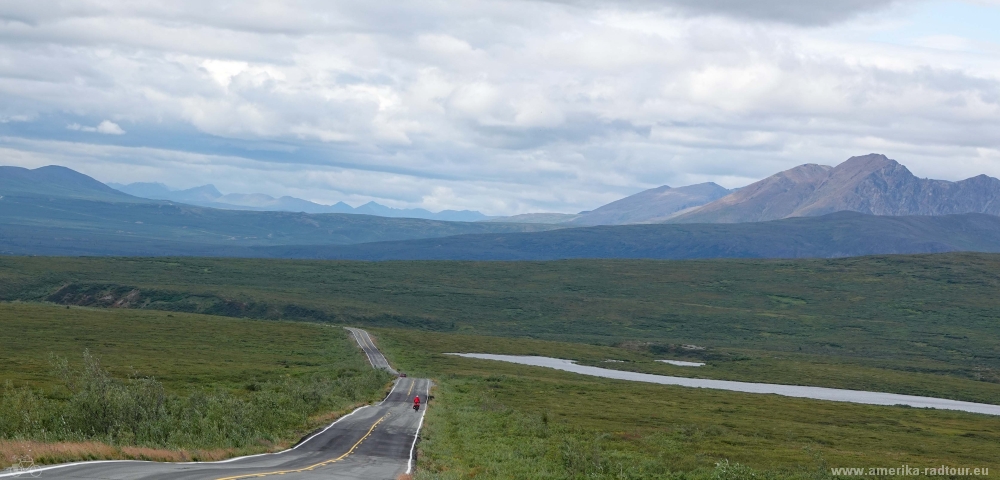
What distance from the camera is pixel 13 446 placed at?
3234 centimetres

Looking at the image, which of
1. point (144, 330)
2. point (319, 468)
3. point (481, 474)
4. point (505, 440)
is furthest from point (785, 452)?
point (144, 330)

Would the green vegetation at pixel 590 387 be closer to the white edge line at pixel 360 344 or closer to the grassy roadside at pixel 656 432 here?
the grassy roadside at pixel 656 432

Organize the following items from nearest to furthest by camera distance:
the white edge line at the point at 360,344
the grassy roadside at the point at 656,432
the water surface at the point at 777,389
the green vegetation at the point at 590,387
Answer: the grassy roadside at the point at 656,432 < the green vegetation at the point at 590,387 < the white edge line at the point at 360,344 < the water surface at the point at 777,389

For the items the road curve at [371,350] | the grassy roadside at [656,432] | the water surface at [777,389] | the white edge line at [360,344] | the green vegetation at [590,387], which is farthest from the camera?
the water surface at [777,389]

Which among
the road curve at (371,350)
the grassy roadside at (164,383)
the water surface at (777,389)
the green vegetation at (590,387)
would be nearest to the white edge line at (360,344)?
the road curve at (371,350)

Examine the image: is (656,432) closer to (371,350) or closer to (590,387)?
(590,387)

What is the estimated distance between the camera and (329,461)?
134 ft

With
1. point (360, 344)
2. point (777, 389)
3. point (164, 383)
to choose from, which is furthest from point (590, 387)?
point (360, 344)

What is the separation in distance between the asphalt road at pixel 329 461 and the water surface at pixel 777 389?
7431 cm

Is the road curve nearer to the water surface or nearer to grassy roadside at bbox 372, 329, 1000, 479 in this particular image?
grassy roadside at bbox 372, 329, 1000, 479

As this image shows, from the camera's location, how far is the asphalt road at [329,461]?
31558 mm

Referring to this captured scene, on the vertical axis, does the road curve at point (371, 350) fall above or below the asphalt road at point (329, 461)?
below

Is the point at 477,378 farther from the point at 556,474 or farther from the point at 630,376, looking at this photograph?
the point at 556,474

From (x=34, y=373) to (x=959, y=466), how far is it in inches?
2872
